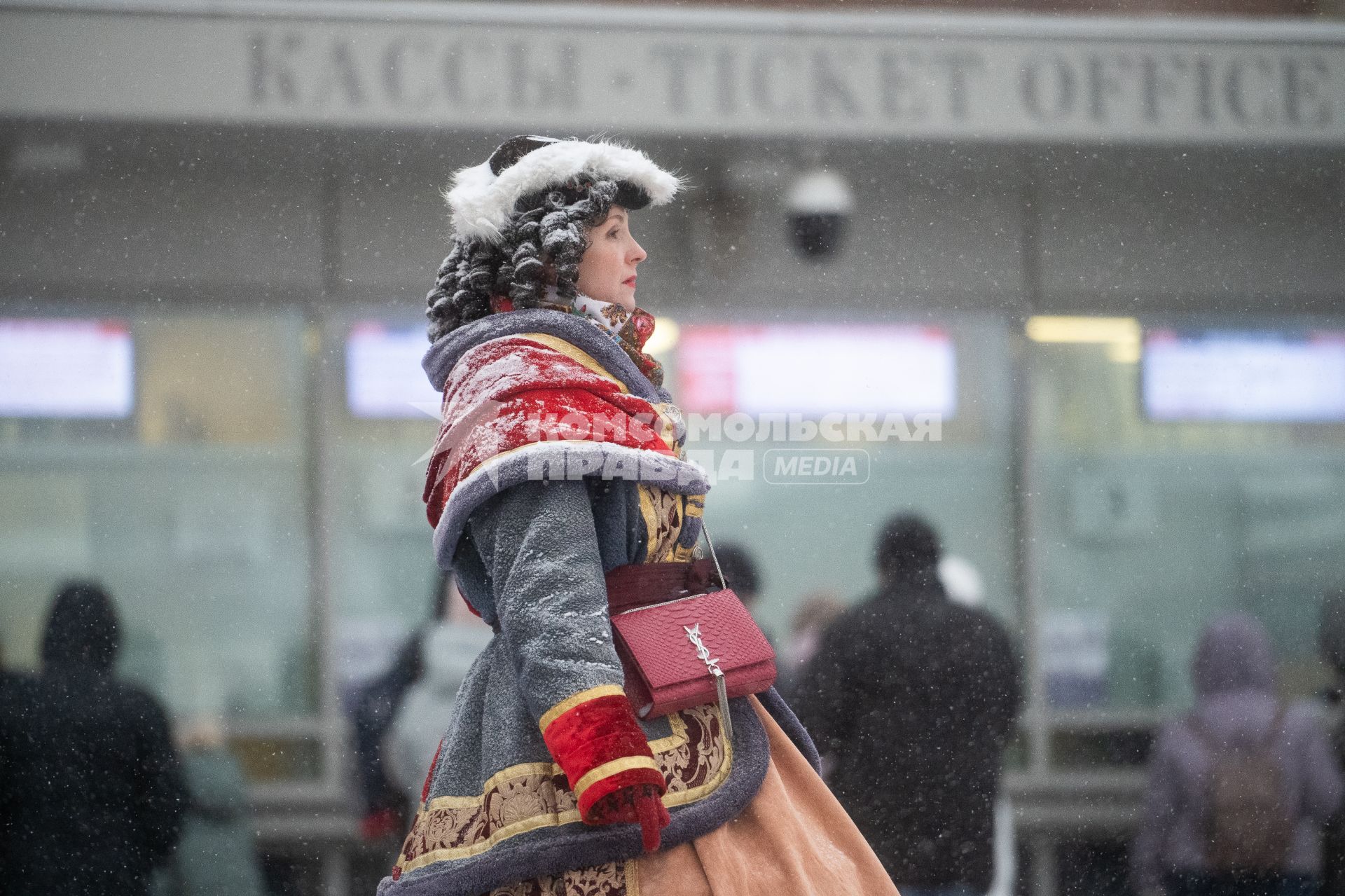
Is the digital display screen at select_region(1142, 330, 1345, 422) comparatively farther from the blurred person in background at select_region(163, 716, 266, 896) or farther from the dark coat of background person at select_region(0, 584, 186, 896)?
the dark coat of background person at select_region(0, 584, 186, 896)

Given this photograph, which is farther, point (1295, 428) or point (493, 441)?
point (1295, 428)

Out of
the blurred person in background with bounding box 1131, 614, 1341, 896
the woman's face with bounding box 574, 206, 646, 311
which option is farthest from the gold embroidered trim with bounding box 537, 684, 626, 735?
the blurred person in background with bounding box 1131, 614, 1341, 896

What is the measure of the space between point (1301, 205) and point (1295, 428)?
0.71 m

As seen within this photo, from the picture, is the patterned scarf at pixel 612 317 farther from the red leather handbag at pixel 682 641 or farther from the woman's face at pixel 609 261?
the red leather handbag at pixel 682 641

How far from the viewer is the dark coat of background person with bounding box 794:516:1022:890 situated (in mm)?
3936

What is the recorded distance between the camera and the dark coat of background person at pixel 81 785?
389 cm

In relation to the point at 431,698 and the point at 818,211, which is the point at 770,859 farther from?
the point at 818,211

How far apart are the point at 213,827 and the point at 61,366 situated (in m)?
1.43

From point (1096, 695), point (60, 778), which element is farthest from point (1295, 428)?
point (60, 778)

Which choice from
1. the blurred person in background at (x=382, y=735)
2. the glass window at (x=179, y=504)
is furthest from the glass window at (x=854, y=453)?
the glass window at (x=179, y=504)

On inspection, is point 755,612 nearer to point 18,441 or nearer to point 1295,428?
point 1295,428

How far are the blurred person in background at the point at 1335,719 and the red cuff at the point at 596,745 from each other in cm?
303

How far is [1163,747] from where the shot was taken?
420 centimetres

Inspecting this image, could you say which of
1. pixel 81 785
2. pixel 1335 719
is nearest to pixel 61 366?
pixel 81 785
